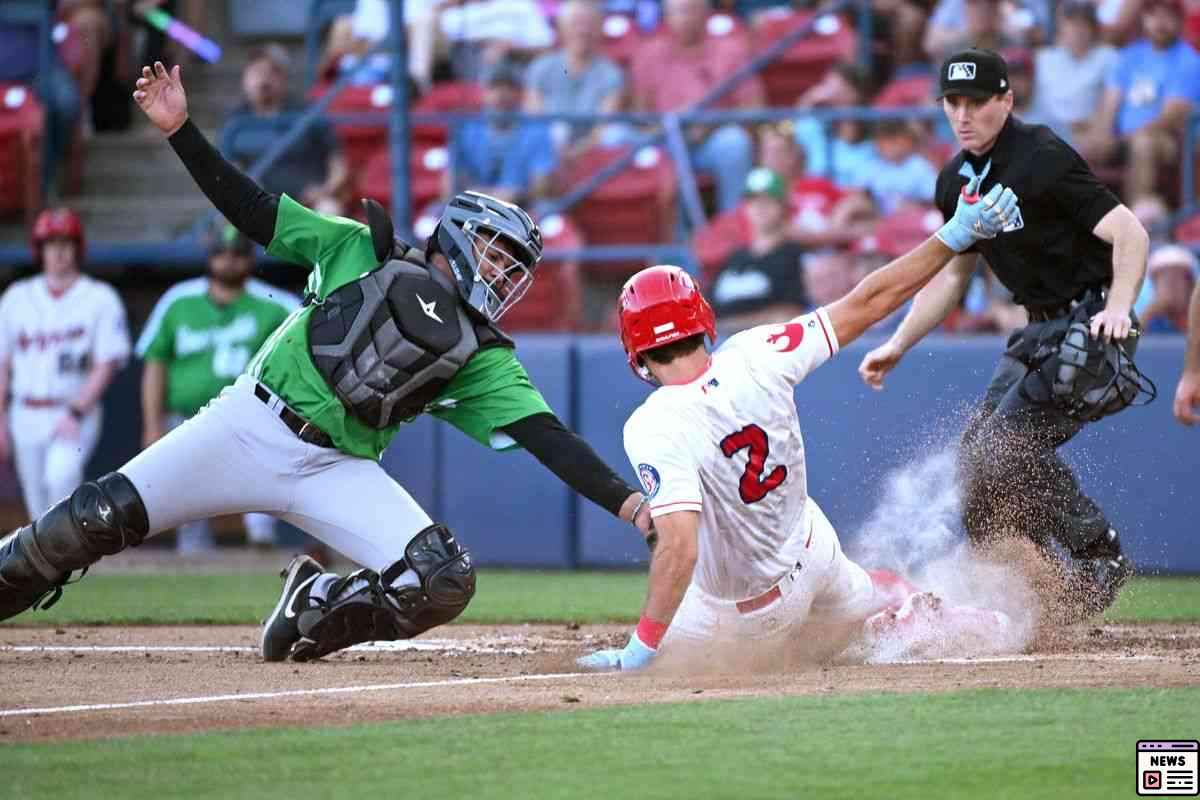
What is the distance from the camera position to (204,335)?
40.6 feet

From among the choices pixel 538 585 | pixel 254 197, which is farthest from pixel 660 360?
pixel 538 585

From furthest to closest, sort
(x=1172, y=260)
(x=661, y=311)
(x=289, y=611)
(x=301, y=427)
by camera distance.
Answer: (x=1172, y=260) → (x=289, y=611) → (x=301, y=427) → (x=661, y=311)

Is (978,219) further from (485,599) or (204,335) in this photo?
(204,335)

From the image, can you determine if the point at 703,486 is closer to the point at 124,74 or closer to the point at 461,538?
the point at 461,538

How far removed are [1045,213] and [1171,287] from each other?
4212mm

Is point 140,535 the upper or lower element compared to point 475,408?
lower

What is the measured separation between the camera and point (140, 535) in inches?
261

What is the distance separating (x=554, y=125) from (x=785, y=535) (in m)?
8.14

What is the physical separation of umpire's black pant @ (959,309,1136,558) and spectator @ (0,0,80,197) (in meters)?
9.74

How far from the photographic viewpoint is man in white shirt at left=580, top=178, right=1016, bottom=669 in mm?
5842

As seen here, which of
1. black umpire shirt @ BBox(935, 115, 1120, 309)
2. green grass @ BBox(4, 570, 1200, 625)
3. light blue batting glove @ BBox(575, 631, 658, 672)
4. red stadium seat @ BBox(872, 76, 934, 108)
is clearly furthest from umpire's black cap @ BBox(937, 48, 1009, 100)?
red stadium seat @ BBox(872, 76, 934, 108)

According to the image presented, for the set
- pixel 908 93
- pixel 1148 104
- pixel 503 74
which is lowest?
pixel 1148 104

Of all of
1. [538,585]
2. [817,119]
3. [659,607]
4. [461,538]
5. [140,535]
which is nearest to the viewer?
[659,607]

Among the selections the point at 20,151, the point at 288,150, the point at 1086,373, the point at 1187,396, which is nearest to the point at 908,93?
the point at 288,150
